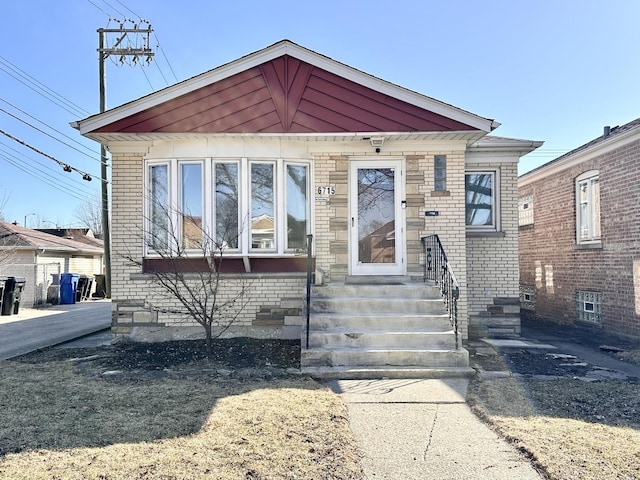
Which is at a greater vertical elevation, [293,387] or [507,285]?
[507,285]

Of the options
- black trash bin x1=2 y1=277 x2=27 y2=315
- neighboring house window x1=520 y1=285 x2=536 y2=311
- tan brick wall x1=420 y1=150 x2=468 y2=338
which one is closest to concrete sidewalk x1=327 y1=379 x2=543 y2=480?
tan brick wall x1=420 y1=150 x2=468 y2=338

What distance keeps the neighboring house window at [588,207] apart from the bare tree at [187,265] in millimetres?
7718

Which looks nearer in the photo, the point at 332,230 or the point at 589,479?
the point at 589,479

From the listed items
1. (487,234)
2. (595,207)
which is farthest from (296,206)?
(595,207)

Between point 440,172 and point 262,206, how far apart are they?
3.15 meters

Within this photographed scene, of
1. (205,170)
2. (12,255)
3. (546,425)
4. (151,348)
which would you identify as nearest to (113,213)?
(205,170)

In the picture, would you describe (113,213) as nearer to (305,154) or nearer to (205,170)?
(205,170)

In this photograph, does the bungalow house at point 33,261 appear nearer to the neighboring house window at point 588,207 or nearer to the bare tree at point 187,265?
the bare tree at point 187,265

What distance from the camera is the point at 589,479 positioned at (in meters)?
3.08

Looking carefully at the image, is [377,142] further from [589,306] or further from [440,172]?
[589,306]

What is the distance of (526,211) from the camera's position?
1307 centimetres

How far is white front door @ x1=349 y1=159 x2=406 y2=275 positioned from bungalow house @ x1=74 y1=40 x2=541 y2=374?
2cm

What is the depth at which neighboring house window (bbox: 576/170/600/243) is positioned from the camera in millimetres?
9969

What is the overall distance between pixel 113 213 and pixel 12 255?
Answer: 39.9 ft
